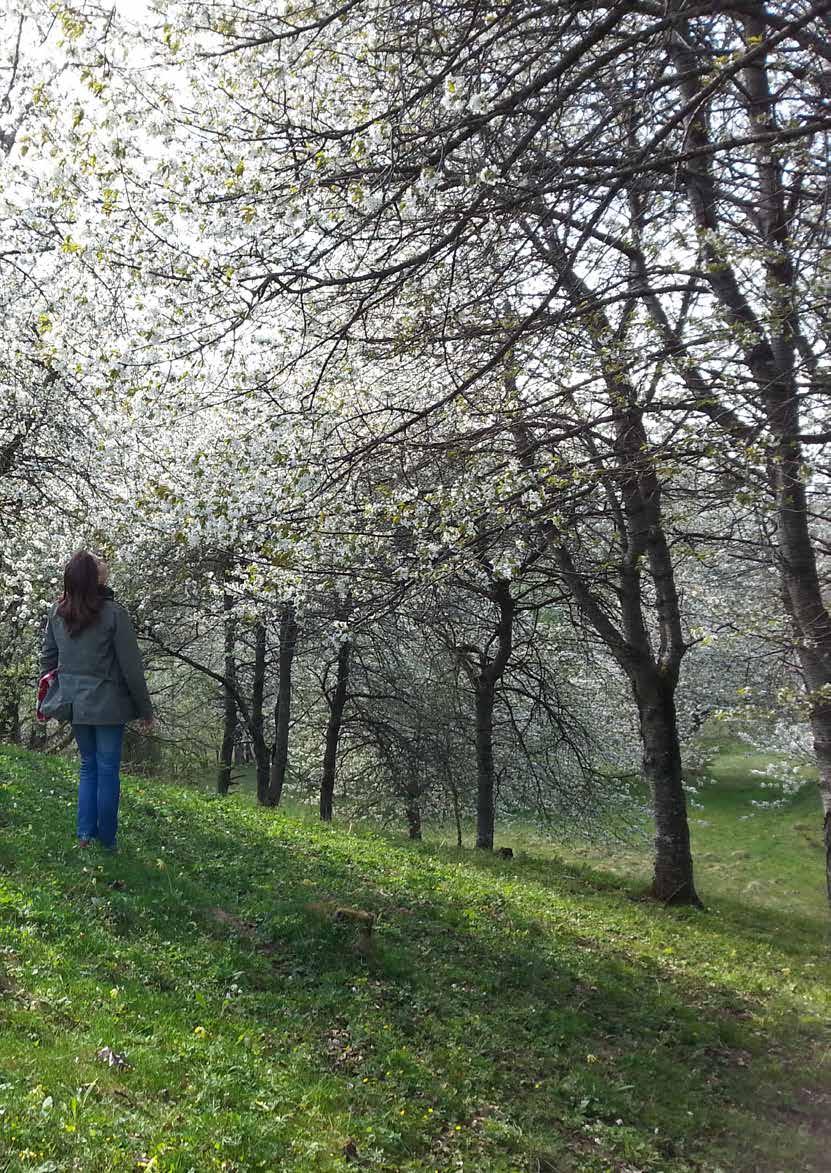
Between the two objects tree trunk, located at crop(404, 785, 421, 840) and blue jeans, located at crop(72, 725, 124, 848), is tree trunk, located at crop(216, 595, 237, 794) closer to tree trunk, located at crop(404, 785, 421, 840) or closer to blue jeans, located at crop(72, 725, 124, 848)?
tree trunk, located at crop(404, 785, 421, 840)

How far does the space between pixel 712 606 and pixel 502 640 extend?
276 inches

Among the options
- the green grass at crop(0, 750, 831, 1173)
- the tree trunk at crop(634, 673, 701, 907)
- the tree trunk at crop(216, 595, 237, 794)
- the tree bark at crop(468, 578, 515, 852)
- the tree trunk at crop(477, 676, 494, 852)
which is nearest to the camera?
the green grass at crop(0, 750, 831, 1173)

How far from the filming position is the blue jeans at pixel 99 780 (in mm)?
6637

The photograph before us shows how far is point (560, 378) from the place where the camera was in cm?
823

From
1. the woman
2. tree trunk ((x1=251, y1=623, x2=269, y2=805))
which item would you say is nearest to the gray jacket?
the woman

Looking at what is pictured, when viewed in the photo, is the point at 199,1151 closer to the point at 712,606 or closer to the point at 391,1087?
the point at 391,1087

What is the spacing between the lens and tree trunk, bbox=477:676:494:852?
52.5 feet

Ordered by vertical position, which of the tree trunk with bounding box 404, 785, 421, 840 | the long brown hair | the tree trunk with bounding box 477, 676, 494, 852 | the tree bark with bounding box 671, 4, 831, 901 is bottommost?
the tree trunk with bounding box 404, 785, 421, 840

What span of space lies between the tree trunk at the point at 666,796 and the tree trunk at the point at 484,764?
4.25 m

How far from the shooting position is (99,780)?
22.4 ft

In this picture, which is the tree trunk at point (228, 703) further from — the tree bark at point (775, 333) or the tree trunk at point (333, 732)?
the tree bark at point (775, 333)

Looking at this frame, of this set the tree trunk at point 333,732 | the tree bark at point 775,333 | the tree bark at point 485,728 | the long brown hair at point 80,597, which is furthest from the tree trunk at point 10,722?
the tree bark at point 775,333

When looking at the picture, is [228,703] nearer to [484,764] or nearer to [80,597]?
[484,764]

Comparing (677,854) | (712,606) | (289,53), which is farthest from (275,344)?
(712,606)
